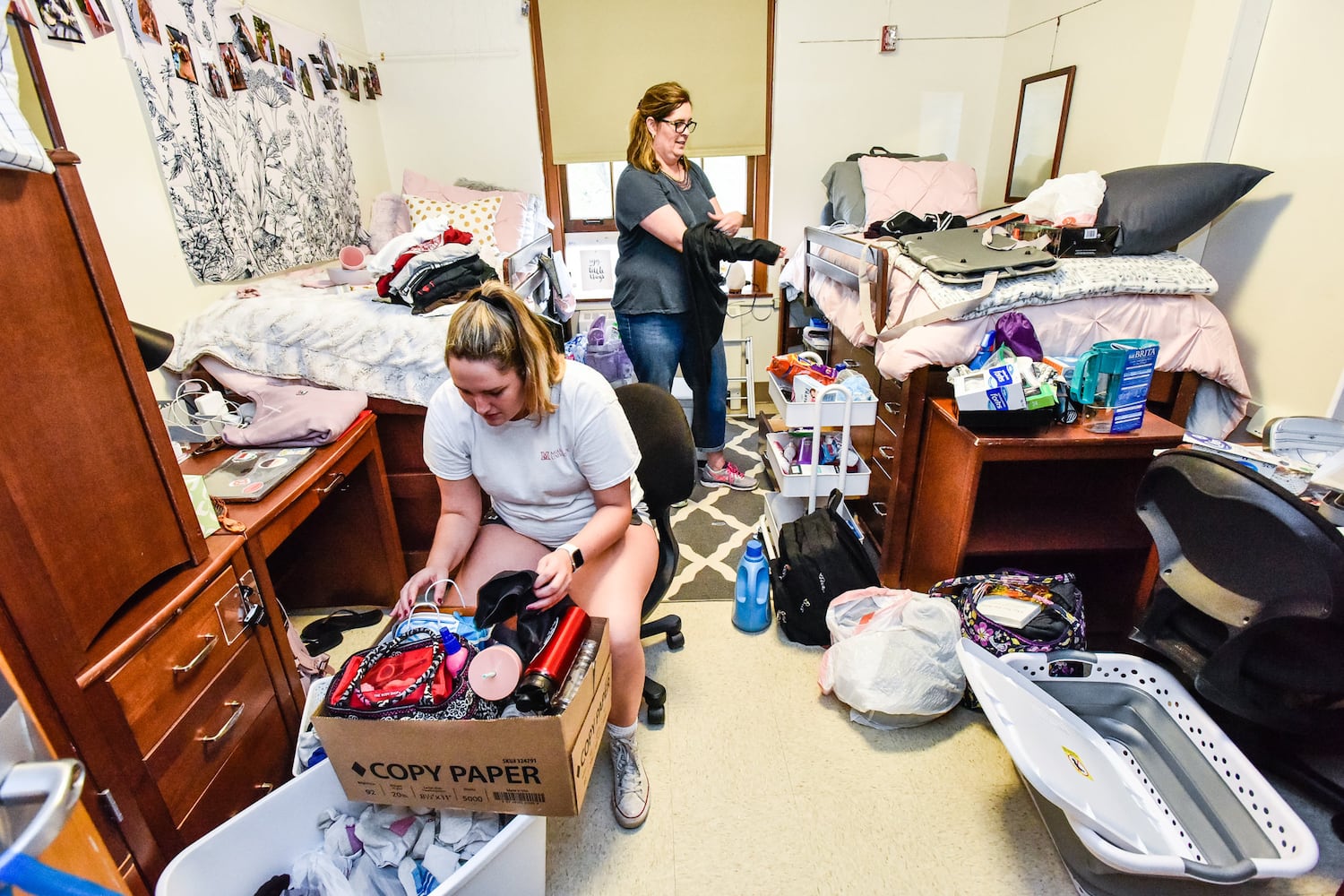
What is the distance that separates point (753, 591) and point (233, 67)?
8.01ft

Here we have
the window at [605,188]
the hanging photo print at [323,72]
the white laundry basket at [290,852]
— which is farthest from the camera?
the window at [605,188]

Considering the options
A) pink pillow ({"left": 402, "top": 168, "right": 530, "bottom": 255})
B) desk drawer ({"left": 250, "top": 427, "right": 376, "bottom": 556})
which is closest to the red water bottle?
desk drawer ({"left": 250, "top": 427, "right": 376, "bottom": 556})

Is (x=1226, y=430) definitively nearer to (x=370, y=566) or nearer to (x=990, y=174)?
(x=990, y=174)

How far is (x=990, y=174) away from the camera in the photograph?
349 centimetres

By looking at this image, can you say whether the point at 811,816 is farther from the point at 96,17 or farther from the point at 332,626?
the point at 96,17

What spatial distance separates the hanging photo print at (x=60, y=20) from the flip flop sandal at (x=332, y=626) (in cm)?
163

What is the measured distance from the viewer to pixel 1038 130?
118 inches

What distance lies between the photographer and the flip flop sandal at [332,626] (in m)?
1.91

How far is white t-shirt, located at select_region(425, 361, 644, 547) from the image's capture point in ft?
4.46

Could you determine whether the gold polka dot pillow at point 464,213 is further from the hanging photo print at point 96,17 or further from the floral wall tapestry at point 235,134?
the hanging photo print at point 96,17

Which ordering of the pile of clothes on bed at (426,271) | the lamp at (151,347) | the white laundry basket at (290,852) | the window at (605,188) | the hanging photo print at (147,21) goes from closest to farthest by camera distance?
the white laundry basket at (290,852)
the lamp at (151,347)
the hanging photo print at (147,21)
the pile of clothes on bed at (426,271)
the window at (605,188)

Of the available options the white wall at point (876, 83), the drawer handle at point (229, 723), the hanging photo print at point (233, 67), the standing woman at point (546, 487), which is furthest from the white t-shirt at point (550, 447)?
the white wall at point (876, 83)

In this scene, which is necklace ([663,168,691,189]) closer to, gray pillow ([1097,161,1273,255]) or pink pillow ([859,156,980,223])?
pink pillow ([859,156,980,223])

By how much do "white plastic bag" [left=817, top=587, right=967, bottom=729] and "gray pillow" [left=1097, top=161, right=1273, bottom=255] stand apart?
118cm
